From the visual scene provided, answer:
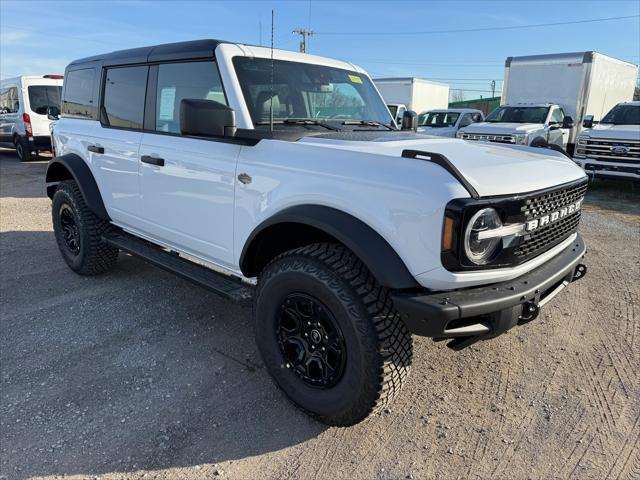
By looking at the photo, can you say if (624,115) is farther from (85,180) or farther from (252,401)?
(252,401)

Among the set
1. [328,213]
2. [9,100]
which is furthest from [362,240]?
[9,100]

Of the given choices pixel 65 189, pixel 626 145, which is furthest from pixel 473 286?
pixel 626 145

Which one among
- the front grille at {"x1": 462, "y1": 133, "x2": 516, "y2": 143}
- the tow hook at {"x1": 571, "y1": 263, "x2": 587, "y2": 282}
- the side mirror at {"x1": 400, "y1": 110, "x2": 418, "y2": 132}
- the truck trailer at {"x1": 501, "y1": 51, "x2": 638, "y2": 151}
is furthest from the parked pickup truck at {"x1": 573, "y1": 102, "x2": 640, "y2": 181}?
the tow hook at {"x1": 571, "y1": 263, "x2": 587, "y2": 282}

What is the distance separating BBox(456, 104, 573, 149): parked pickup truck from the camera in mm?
11004

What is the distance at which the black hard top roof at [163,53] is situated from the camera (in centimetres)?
330

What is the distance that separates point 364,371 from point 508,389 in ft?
3.91

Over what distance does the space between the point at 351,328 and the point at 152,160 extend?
6.83 feet

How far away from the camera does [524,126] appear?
11391 millimetres

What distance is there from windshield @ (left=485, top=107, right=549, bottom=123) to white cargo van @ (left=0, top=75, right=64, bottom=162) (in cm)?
1191

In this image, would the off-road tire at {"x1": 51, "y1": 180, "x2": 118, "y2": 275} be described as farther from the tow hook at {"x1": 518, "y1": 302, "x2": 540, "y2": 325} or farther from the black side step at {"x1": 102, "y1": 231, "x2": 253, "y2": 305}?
the tow hook at {"x1": 518, "y1": 302, "x2": 540, "y2": 325}

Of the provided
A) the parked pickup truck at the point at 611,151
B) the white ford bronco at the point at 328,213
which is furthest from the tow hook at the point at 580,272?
the parked pickup truck at the point at 611,151

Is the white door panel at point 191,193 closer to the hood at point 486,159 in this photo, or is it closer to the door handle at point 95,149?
the hood at point 486,159

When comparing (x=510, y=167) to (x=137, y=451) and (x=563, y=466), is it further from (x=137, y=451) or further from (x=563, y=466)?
(x=137, y=451)

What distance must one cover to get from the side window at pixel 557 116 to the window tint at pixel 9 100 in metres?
15.0
